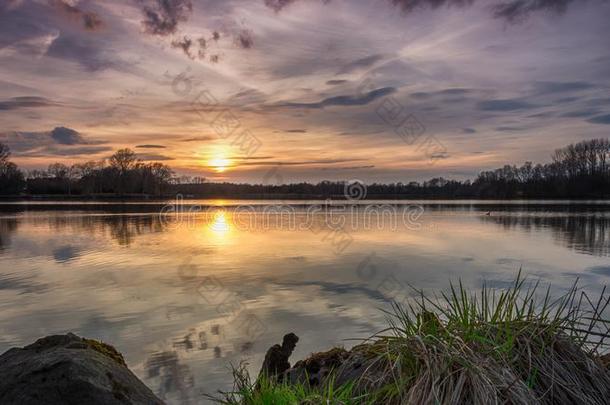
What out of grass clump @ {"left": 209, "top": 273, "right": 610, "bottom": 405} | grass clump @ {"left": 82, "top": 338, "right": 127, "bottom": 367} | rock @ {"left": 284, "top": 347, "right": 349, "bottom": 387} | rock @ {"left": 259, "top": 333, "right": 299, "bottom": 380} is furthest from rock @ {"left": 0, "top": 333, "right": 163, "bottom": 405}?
rock @ {"left": 259, "top": 333, "right": 299, "bottom": 380}

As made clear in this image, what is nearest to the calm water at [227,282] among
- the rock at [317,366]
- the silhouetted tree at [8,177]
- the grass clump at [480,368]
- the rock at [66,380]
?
the rock at [317,366]

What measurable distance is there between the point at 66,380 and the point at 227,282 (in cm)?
1014

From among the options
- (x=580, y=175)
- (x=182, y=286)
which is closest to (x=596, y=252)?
(x=182, y=286)

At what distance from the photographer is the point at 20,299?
1049 cm

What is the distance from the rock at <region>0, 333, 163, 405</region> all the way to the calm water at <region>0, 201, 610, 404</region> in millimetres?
2704

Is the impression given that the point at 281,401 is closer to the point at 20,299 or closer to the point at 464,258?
the point at 20,299

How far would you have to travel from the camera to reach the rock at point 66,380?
2.59m

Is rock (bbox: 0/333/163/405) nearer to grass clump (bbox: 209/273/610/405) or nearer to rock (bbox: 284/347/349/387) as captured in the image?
grass clump (bbox: 209/273/610/405)

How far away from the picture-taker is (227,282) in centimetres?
1266

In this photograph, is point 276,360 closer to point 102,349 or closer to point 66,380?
point 102,349

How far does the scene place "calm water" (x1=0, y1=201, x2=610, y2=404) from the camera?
7352 mm

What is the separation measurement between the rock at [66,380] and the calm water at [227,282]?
2.70 meters

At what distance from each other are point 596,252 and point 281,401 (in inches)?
776

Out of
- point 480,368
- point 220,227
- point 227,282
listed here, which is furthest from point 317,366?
point 220,227
